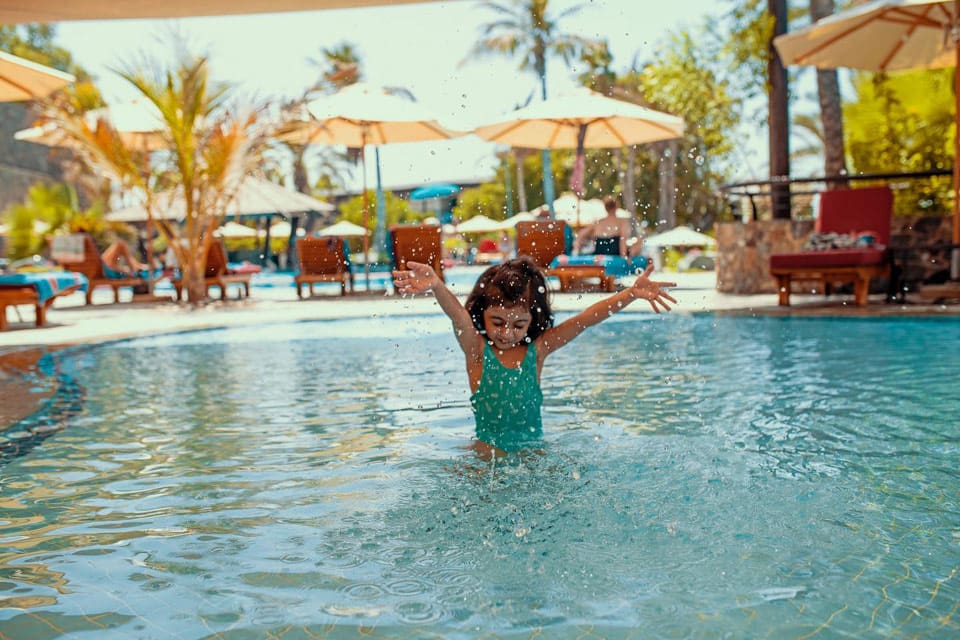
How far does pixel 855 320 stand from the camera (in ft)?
29.5

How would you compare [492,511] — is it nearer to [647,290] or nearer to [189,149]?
[647,290]

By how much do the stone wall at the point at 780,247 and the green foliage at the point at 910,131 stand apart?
1.33 metres

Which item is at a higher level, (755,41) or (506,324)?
(755,41)

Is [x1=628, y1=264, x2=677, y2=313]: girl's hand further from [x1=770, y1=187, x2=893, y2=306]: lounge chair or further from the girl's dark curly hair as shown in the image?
[x1=770, y1=187, x2=893, y2=306]: lounge chair

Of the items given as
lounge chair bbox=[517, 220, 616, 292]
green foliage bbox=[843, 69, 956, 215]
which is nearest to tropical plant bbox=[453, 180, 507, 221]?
green foliage bbox=[843, 69, 956, 215]

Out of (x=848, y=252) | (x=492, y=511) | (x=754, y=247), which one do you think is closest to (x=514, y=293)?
(x=492, y=511)

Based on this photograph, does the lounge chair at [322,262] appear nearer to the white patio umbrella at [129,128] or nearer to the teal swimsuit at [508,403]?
the white patio umbrella at [129,128]

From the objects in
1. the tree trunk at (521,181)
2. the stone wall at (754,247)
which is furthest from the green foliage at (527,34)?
the stone wall at (754,247)

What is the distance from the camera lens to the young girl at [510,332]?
3.49m

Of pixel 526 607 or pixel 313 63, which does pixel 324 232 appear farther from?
pixel 526 607

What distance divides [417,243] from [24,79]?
6.49 m

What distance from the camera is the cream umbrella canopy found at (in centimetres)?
992

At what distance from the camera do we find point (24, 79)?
10117 millimetres

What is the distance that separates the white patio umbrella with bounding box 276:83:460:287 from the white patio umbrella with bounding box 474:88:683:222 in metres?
1.36
